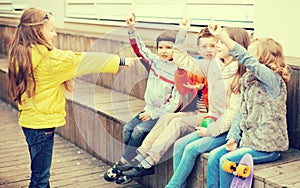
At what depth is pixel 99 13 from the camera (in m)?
7.55

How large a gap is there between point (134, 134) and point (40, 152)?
2.59 feet

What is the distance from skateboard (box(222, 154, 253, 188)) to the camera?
10.7 feet

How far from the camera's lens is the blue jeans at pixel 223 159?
339 centimetres

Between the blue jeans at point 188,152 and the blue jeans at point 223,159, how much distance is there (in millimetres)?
140

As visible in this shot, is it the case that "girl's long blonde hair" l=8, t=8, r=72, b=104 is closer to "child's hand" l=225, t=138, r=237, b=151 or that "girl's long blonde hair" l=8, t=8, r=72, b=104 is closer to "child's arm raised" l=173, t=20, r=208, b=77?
"child's arm raised" l=173, t=20, r=208, b=77

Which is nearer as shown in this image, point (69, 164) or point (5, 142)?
point (69, 164)

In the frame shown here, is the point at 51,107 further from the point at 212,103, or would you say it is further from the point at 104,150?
the point at 104,150

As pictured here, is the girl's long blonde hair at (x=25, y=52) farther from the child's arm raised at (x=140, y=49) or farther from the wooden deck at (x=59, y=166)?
the wooden deck at (x=59, y=166)

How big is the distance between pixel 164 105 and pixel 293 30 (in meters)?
1.06

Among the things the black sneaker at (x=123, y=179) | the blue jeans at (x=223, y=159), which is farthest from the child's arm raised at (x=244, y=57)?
the black sneaker at (x=123, y=179)

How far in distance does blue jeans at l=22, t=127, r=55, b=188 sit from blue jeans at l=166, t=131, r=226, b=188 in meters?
0.79

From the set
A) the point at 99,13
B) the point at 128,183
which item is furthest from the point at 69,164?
the point at 99,13

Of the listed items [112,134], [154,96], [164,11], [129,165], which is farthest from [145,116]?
[164,11]

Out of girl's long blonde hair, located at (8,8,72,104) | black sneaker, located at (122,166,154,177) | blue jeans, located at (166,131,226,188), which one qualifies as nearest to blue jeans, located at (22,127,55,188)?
Answer: girl's long blonde hair, located at (8,8,72,104)
